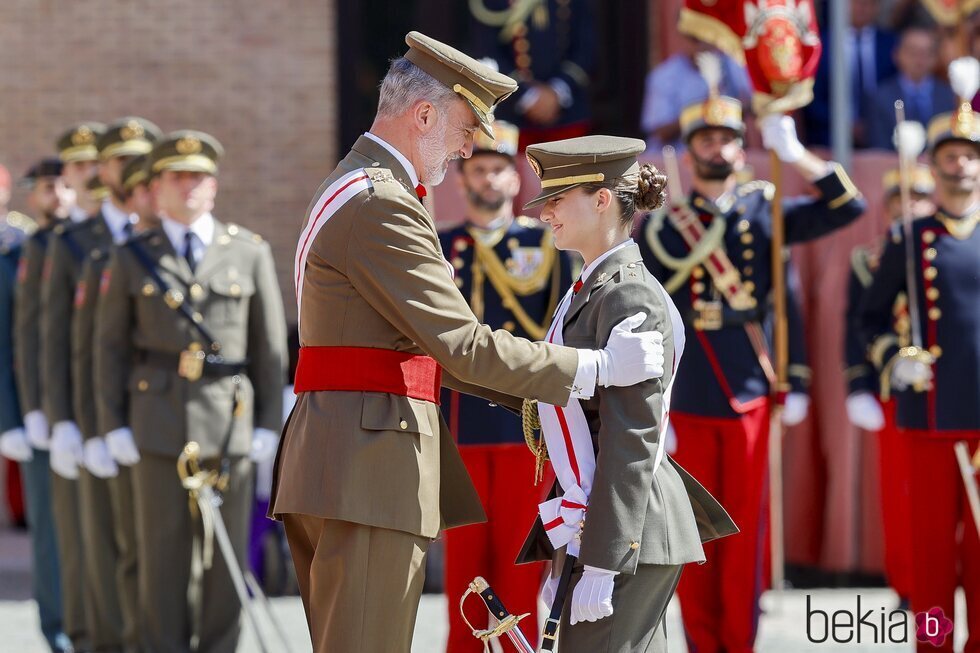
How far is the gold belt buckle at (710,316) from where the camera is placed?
236 inches

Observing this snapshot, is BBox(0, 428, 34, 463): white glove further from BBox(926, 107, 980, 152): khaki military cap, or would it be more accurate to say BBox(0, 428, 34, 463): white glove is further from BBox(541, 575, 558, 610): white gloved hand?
BBox(926, 107, 980, 152): khaki military cap

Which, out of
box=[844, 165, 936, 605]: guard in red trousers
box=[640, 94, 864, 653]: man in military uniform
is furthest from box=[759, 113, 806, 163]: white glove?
box=[844, 165, 936, 605]: guard in red trousers

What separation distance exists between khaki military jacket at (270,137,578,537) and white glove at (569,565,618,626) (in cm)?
40

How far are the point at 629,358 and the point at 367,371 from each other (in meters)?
0.62

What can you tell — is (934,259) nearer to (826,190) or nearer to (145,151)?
(826,190)

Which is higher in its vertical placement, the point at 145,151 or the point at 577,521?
the point at 145,151

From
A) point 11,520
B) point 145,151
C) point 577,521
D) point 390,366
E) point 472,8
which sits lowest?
point 11,520

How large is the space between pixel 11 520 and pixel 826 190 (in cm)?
588

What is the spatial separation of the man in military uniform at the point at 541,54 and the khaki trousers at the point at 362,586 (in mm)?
5028

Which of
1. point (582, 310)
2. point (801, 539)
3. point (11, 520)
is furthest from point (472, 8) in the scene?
point (582, 310)

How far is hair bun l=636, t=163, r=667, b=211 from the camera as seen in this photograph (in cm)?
397

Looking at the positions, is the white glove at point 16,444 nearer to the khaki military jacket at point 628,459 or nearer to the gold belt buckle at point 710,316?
the gold belt buckle at point 710,316

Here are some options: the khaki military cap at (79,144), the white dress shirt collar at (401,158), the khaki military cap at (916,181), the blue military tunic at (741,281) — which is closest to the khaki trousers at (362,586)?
the white dress shirt collar at (401,158)

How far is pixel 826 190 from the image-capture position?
5.85 metres
